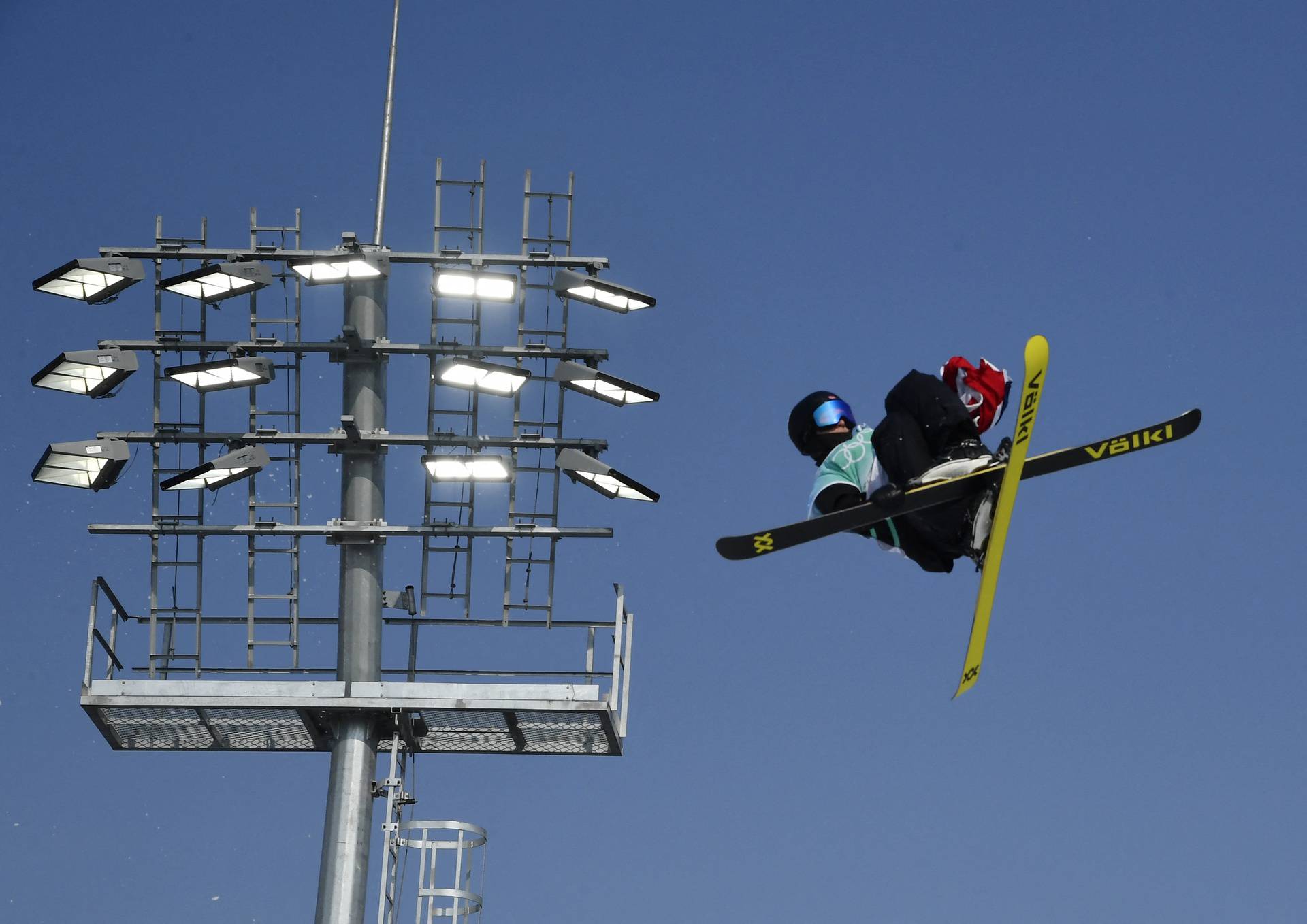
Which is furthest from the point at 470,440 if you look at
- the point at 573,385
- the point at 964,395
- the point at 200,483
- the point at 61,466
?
the point at 964,395

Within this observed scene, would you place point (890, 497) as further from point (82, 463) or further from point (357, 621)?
point (82, 463)

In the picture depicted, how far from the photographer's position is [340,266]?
21109mm

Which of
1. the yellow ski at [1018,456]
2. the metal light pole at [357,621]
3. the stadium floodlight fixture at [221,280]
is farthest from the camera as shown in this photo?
the stadium floodlight fixture at [221,280]

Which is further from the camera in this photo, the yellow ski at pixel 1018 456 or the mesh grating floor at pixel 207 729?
the mesh grating floor at pixel 207 729

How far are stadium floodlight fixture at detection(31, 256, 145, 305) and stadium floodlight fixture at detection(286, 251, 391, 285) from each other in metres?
1.52

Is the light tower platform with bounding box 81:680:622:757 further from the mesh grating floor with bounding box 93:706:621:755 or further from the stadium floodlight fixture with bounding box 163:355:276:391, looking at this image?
the stadium floodlight fixture with bounding box 163:355:276:391

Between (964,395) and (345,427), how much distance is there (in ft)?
36.0

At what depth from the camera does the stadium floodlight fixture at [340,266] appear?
21031 millimetres

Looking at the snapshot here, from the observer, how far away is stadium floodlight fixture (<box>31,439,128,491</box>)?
20844 millimetres

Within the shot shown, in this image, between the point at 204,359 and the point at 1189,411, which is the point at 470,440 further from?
the point at 1189,411

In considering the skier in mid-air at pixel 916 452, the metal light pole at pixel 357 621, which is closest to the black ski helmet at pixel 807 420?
the skier in mid-air at pixel 916 452

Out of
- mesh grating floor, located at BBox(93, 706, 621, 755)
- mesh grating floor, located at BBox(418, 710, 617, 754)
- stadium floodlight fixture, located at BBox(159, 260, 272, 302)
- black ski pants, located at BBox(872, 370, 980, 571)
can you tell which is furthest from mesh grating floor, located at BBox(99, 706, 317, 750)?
black ski pants, located at BBox(872, 370, 980, 571)

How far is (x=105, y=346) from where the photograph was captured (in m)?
21.1

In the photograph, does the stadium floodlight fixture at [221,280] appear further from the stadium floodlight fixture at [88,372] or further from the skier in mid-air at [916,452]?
the skier in mid-air at [916,452]
